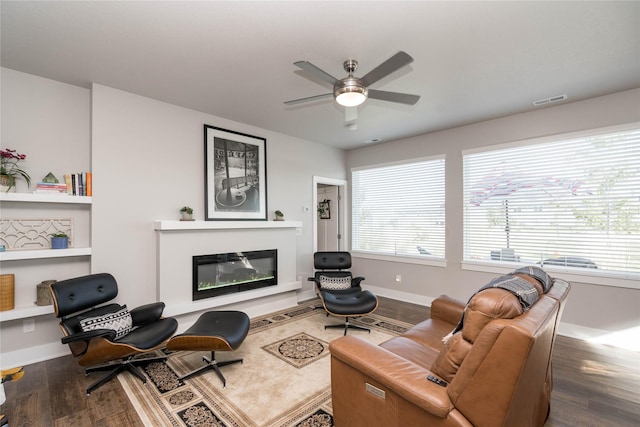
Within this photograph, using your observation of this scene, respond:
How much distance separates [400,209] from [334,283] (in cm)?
192

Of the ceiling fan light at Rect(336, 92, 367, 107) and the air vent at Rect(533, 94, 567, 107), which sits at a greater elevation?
the air vent at Rect(533, 94, 567, 107)

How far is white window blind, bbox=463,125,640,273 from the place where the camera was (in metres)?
3.25

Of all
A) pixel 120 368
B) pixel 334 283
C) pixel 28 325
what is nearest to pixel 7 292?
pixel 28 325

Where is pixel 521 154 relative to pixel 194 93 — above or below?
below

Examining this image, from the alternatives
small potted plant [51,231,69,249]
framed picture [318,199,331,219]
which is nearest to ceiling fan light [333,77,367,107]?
small potted plant [51,231,69,249]

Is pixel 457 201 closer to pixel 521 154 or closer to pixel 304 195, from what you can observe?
pixel 521 154

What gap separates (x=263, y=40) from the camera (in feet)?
7.59

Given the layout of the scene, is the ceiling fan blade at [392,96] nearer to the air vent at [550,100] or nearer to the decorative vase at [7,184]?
the air vent at [550,100]

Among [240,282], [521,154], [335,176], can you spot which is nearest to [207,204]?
[240,282]

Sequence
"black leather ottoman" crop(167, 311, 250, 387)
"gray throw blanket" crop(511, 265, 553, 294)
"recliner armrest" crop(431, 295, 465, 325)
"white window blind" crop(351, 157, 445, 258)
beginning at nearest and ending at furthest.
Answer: "gray throw blanket" crop(511, 265, 553, 294) → "black leather ottoman" crop(167, 311, 250, 387) → "recliner armrest" crop(431, 295, 465, 325) → "white window blind" crop(351, 157, 445, 258)

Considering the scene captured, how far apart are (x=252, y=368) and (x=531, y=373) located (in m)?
2.23

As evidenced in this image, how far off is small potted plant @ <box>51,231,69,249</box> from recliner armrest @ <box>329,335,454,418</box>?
294 centimetres

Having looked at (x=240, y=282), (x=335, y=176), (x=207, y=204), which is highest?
(x=335, y=176)

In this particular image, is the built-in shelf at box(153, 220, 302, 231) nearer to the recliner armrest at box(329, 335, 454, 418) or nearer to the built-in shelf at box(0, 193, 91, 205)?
the built-in shelf at box(0, 193, 91, 205)
